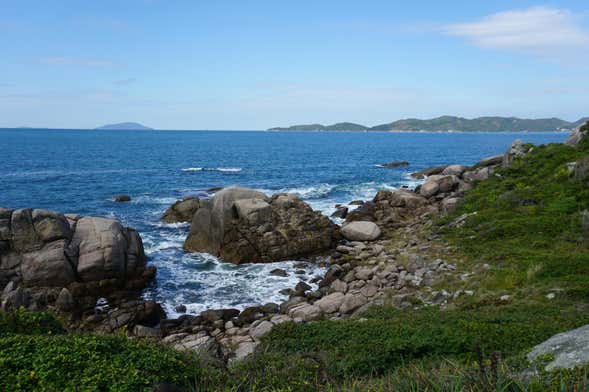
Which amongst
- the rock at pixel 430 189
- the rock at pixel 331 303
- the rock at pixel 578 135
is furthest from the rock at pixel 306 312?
the rock at pixel 578 135

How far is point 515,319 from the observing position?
12.0m

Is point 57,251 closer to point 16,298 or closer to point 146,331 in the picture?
point 16,298

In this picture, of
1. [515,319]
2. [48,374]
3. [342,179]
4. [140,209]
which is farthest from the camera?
[342,179]

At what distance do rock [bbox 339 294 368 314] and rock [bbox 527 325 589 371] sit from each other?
9.53 metres

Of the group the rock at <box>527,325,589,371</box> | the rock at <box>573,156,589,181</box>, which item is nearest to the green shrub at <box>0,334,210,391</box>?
the rock at <box>527,325,589,371</box>

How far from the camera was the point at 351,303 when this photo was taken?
59.2 ft

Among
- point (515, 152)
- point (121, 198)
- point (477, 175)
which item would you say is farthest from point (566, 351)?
point (121, 198)

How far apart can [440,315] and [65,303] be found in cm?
1744

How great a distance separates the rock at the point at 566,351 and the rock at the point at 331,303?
401 inches

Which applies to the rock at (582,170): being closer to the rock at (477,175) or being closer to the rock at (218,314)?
the rock at (477,175)

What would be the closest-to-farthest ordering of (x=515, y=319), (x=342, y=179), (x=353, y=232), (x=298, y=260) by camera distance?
(x=515, y=319) < (x=298, y=260) < (x=353, y=232) < (x=342, y=179)

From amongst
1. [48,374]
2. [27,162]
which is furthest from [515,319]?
[27,162]

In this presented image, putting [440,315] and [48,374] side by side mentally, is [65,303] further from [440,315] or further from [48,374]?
[440,315]

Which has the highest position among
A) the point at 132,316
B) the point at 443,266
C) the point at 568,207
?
the point at 568,207
